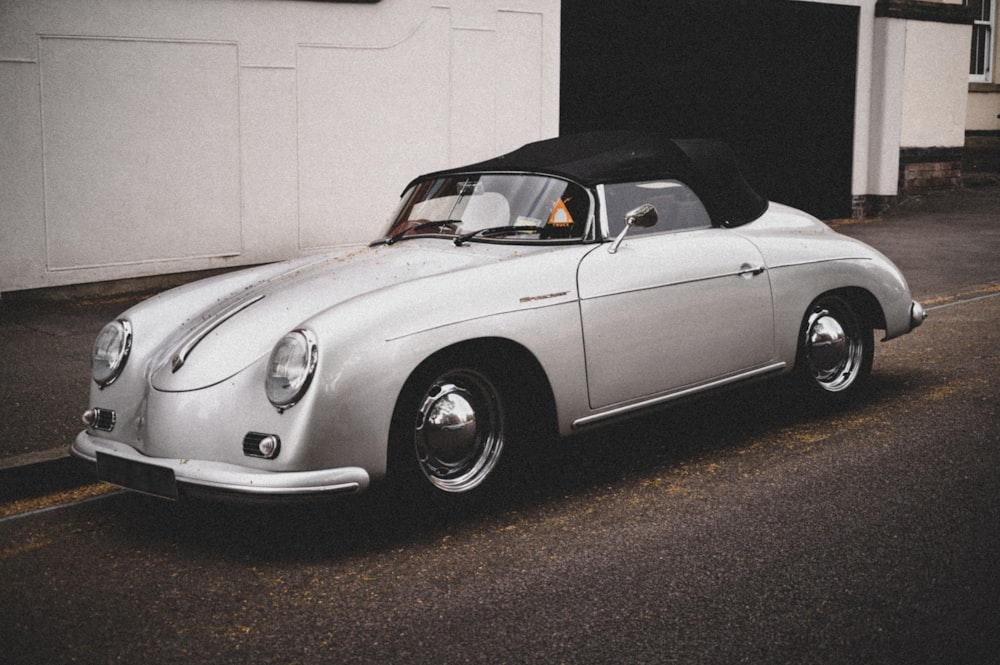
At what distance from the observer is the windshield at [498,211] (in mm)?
4977

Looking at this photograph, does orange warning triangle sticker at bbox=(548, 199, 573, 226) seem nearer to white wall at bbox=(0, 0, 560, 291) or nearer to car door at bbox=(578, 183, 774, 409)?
car door at bbox=(578, 183, 774, 409)

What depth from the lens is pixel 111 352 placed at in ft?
15.1

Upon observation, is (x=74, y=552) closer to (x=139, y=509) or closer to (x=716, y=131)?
(x=139, y=509)

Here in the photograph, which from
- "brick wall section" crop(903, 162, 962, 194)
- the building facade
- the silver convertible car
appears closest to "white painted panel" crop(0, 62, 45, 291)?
Answer: the building facade

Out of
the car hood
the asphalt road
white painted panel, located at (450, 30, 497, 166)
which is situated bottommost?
the asphalt road

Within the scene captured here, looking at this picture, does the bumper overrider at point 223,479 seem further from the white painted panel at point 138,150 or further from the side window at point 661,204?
the white painted panel at point 138,150

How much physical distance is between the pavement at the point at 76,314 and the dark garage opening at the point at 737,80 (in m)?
1.15

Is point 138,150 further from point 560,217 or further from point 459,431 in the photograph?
point 459,431

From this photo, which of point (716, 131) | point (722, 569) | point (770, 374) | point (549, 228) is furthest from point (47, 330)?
point (716, 131)

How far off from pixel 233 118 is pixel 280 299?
662 centimetres

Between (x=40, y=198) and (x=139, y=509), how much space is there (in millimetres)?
5836

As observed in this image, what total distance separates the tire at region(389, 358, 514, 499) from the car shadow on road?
0.10 m

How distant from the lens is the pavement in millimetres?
5133

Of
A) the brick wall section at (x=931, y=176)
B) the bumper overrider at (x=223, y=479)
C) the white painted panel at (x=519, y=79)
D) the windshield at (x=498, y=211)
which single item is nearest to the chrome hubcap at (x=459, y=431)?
the bumper overrider at (x=223, y=479)
